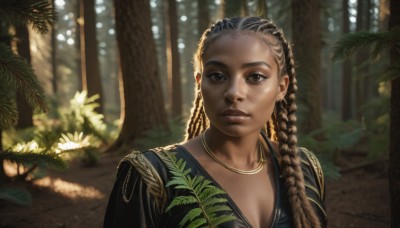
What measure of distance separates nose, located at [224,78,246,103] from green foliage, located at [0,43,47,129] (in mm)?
1821

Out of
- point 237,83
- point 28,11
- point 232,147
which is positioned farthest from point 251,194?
point 28,11

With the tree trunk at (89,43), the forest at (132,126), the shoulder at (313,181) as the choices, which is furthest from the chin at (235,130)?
the tree trunk at (89,43)

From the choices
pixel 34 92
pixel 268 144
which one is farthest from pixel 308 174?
pixel 34 92

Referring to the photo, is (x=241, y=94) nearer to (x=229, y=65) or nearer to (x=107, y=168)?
(x=229, y=65)

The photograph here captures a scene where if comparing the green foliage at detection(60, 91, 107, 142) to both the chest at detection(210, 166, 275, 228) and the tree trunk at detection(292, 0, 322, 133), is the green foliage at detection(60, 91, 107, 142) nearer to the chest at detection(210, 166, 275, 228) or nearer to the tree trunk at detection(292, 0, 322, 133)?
the tree trunk at detection(292, 0, 322, 133)

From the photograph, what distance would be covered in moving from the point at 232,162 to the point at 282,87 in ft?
1.89

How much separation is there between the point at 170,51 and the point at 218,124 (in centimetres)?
1512

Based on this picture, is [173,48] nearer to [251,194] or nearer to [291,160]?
[291,160]

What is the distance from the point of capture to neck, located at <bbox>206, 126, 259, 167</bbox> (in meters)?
2.19

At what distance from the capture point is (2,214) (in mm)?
4875

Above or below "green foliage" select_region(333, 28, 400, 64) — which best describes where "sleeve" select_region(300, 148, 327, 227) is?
below

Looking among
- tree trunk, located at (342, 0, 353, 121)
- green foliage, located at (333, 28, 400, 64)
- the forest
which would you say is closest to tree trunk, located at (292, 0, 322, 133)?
the forest

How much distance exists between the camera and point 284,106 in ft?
8.00

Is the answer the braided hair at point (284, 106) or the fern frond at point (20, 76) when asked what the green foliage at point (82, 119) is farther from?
the braided hair at point (284, 106)
